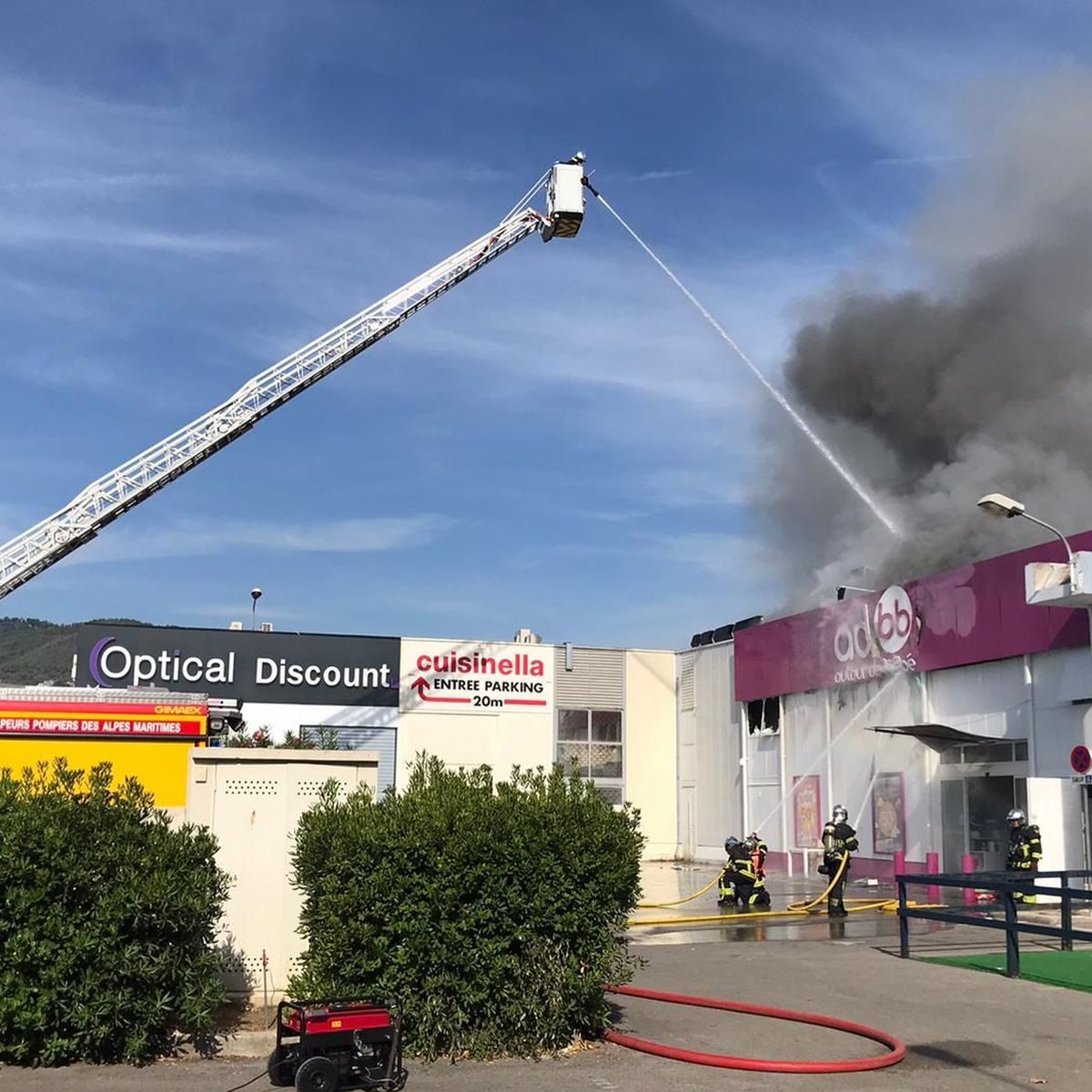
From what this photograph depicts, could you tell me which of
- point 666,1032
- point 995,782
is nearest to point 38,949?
point 666,1032

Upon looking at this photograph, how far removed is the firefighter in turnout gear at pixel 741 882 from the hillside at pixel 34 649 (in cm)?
11968

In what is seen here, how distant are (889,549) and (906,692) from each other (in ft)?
21.1

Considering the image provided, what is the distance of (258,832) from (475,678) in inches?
1003

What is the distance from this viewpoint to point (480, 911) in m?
7.23

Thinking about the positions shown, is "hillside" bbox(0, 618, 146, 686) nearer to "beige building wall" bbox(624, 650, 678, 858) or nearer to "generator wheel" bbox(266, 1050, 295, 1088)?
"beige building wall" bbox(624, 650, 678, 858)

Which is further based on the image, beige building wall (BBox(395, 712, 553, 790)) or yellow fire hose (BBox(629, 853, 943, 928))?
beige building wall (BBox(395, 712, 553, 790))

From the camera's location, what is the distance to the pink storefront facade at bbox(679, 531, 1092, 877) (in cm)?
1989

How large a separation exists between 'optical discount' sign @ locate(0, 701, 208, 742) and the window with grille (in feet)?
78.6

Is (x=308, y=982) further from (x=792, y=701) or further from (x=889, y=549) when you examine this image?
(x=889, y=549)

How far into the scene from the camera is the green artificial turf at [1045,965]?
10.7 meters

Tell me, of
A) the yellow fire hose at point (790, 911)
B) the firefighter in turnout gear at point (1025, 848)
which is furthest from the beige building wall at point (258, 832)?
the firefighter in turnout gear at point (1025, 848)

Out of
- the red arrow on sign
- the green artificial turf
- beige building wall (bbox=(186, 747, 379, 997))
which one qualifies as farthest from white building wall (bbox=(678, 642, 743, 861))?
beige building wall (bbox=(186, 747, 379, 997))

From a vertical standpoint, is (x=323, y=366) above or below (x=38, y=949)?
above

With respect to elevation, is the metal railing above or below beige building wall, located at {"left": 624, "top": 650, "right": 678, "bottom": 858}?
below
